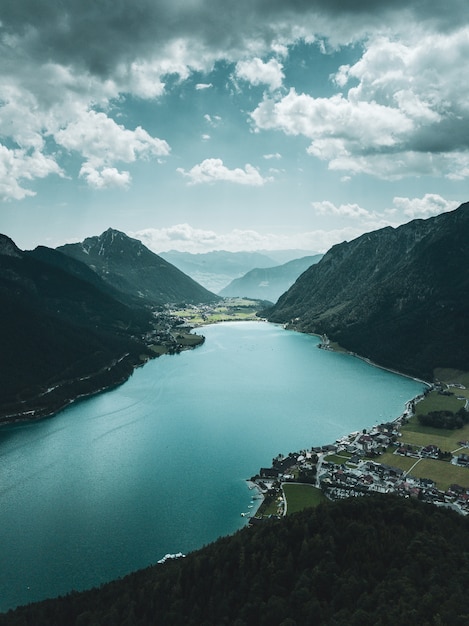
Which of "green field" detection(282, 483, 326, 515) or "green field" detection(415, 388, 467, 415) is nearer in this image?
"green field" detection(282, 483, 326, 515)

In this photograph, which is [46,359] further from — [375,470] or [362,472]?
[375,470]

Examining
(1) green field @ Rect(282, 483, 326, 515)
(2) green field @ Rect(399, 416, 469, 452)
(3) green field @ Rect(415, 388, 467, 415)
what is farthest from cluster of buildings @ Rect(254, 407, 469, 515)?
(3) green field @ Rect(415, 388, 467, 415)

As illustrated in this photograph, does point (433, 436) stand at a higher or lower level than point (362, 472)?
lower

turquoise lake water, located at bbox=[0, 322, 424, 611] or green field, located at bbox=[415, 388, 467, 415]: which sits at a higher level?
turquoise lake water, located at bbox=[0, 322, 424, 611]

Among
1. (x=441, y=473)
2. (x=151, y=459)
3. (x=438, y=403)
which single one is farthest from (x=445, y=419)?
(x=151, y=459)

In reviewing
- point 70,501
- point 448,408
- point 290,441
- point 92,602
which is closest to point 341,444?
point 290,441

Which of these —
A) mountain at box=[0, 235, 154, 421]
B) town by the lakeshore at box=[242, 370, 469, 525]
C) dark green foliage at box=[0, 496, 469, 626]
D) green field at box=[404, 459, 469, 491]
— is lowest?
green field at box=[404, 459, 469, 491]

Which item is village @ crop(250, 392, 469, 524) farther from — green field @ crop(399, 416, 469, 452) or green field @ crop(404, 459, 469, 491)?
green field @ crop(399, 416, 469, 452)
